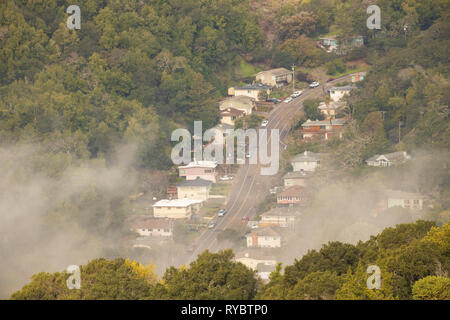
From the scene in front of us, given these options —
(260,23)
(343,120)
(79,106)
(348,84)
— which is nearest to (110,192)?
(79,106)

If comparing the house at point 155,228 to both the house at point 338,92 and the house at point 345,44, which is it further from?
the house at point 345,44

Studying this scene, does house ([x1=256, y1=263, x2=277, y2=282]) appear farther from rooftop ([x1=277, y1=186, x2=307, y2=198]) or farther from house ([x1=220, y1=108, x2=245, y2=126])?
house ([x1=220, y1=108, x2=245, y2=126])

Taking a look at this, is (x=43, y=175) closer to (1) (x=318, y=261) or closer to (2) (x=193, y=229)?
(2) (x=193, y=229)

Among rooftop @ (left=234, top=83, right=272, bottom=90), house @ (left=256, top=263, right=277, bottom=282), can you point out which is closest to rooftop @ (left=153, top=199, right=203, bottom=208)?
house @ (left=256, top=263, right=277, bottom=282)

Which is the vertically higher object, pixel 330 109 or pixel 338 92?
pixel 338 92

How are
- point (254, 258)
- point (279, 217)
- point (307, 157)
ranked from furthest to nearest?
point (307, 157)
point (279, 217)
point (254, 258)

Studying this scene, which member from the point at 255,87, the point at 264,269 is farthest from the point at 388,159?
the point at 255,87

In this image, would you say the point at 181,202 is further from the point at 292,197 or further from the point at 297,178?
the point at 297,178
